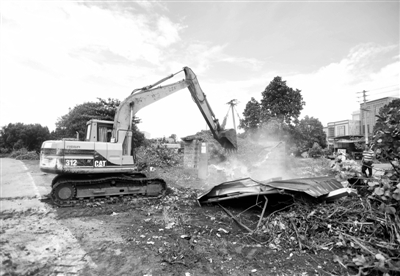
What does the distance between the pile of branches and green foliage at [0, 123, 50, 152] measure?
36.0m

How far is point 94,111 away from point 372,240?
23.5 metres

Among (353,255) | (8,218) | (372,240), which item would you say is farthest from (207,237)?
(8,218)

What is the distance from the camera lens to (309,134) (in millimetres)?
36656

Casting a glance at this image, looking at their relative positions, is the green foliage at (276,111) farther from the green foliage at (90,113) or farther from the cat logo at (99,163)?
the cat logo at (99,163)

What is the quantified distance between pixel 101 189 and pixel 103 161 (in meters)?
0.85

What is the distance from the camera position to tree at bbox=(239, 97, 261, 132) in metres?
28.2

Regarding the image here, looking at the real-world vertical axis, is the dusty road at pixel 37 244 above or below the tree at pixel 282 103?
below

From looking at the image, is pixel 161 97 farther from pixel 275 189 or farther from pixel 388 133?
pixel 388 133

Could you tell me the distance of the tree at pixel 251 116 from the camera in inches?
1112

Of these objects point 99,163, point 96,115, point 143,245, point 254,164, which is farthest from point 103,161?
point 96,115

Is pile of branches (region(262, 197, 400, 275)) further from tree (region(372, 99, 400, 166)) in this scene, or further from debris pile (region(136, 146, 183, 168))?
debris pile (region(136, 146, 183, 168))

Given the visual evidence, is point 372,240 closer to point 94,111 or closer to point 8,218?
point 8,218

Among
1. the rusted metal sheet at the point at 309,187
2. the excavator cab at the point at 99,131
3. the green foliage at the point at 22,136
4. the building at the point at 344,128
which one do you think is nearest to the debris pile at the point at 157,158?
the excavator cab at the point at 99,131

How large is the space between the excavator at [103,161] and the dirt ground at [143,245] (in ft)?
2.18
